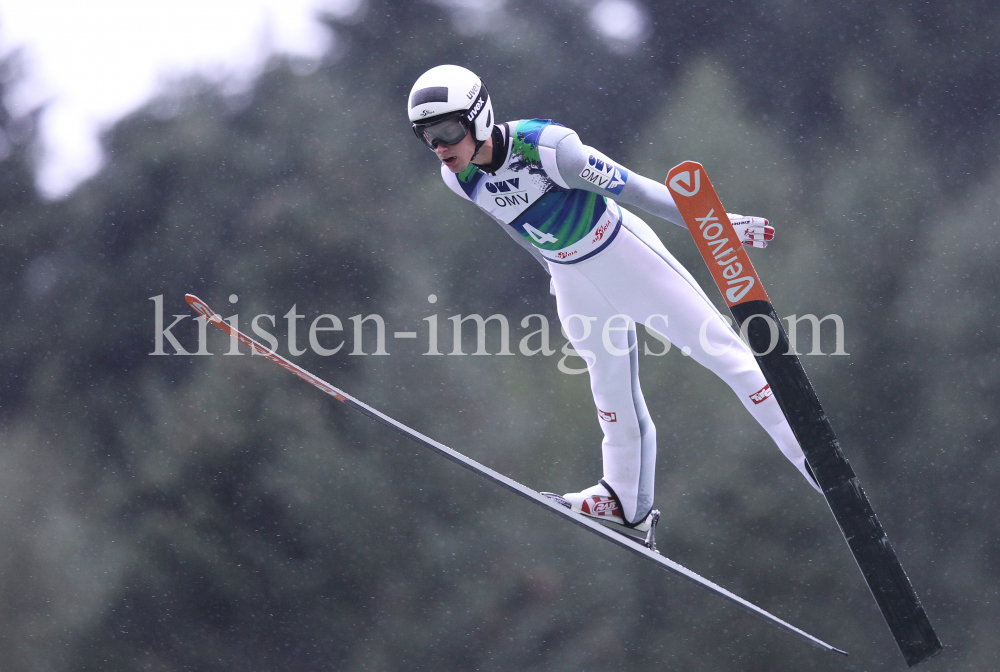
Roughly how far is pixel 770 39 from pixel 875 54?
75cm

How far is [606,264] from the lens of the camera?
3367mm

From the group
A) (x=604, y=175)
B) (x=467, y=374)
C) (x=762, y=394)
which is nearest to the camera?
(x=604, y=175)

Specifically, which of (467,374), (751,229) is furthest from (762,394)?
(467,374)

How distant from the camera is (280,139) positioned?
730 centimetres

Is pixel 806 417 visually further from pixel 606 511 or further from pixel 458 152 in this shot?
pixel 458 152

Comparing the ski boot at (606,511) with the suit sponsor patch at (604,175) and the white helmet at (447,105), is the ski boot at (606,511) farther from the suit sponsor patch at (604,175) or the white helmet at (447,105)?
the white helmet at (447,105)

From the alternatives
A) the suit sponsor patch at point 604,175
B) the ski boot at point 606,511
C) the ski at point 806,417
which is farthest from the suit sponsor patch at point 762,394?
the suit sponsor patch at point 604,175

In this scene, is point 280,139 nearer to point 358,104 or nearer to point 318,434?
point 358,104

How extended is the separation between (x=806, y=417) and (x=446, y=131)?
56.9 inches

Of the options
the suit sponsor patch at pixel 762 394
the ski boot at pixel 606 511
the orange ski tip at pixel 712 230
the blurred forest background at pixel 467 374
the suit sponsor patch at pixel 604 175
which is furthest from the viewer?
the blurred forest background at pixel 467 374

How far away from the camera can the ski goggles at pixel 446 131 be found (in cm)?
304

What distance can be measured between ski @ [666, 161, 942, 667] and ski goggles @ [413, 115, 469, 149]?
2.19ft

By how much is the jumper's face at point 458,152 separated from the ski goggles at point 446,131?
2 cm

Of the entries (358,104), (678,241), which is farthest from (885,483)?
(358,104)
